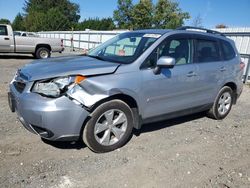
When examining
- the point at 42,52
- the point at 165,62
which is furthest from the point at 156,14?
the point at 165,62

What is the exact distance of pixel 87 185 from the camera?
315 cm

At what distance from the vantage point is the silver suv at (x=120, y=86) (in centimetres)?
347

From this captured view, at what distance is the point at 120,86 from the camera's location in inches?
149

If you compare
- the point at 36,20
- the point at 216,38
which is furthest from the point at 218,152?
the point at 36,20

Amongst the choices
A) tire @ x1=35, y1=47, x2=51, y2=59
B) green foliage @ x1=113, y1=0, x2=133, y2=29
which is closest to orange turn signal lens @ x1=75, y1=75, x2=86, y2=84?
tire @ x1=35, y1=47, x2=51, y2=59

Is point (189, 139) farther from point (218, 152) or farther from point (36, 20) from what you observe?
point (36, 20)

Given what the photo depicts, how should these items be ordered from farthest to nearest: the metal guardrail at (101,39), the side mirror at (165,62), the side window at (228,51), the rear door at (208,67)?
the metal guardrail at (101,39)
the side window at (228,51)
the rear door at (208,67)
the side mirror at (165,62)

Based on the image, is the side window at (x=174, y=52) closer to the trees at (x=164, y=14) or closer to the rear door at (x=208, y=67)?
the rear door at (x=208, y=67)

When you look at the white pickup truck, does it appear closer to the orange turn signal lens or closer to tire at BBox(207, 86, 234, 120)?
tire at BBox(207, 86, 234, 120)

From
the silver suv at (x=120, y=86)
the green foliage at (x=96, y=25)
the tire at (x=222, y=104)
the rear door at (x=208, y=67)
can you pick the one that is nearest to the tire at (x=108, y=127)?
the silver suv at (x=120, y=86)

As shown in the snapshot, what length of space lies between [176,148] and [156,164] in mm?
673

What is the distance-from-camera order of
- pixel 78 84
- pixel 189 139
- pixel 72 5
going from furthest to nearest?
1. pixel 72 5
2. pixel 189 139
3. pixel 78 84

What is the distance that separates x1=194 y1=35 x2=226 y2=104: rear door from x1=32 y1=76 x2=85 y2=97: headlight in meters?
2.35

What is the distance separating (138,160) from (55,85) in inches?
59.7
